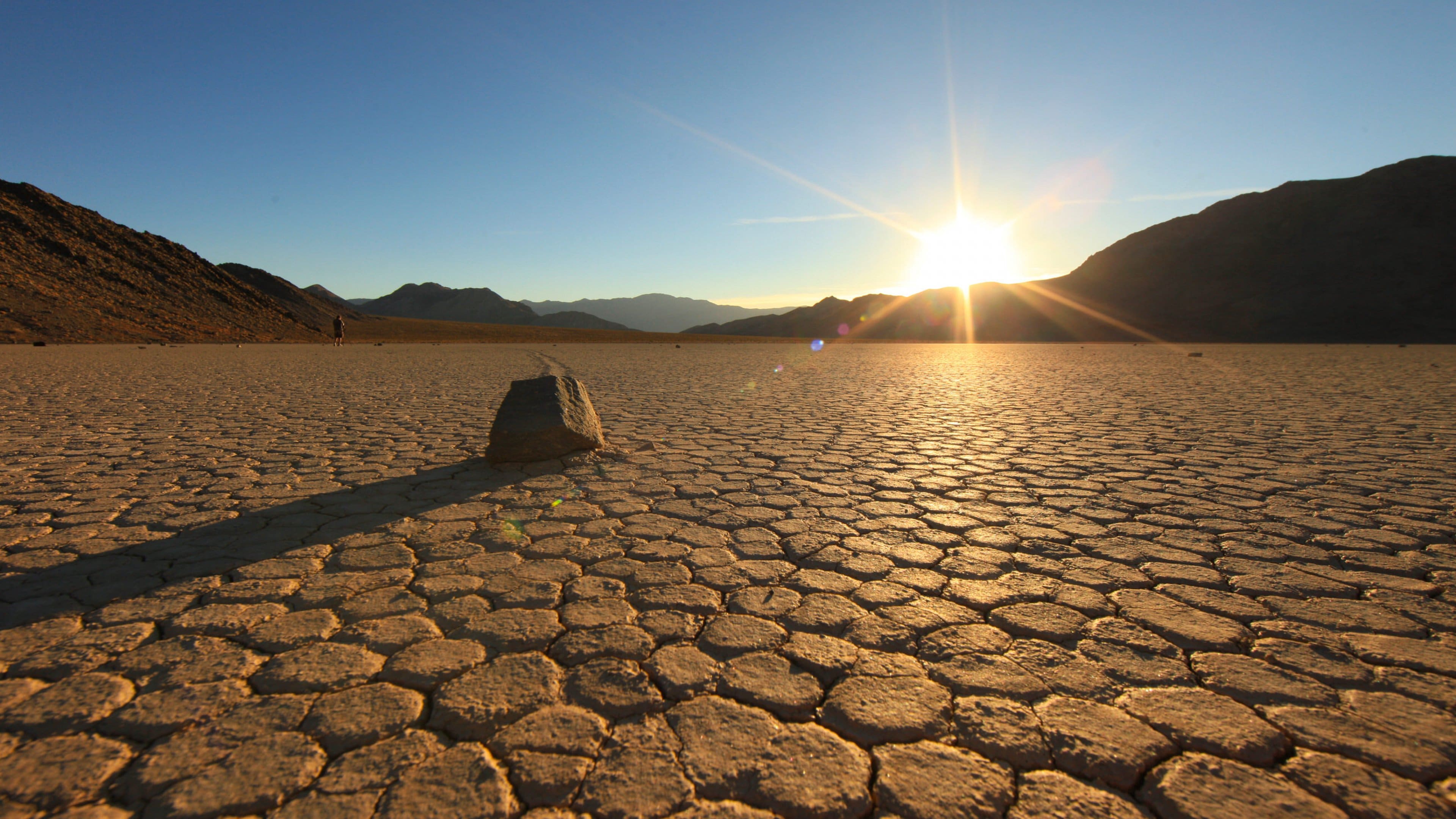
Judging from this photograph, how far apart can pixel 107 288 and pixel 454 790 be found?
42.0m

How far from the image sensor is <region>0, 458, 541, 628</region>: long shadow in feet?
7.25

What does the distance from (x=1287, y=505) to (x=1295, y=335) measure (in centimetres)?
5342

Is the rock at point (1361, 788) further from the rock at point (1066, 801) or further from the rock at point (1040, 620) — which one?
the rock at point (1040, 620)

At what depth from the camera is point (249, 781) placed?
4.32 ft

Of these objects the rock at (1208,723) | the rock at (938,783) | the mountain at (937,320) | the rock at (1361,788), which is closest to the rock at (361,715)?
the rock at (938,783)

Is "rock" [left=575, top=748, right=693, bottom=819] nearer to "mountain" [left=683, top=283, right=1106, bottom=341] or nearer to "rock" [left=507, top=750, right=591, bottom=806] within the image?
"rock" [left=507, top=750, right=591, bottom=806]

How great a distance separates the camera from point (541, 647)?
188 cm

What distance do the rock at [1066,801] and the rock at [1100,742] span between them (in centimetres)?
4

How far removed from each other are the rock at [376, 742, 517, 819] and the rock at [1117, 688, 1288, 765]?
152 cm

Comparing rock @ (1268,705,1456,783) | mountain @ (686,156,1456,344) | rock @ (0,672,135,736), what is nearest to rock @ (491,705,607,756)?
rock @ (0,672,135,736)

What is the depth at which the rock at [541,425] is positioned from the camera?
428 cm

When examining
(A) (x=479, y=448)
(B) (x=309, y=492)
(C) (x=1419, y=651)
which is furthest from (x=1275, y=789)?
(A) (x=479, y=448)

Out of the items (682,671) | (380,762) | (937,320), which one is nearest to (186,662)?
(380,762)

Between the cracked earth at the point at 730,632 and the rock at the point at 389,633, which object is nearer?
the cracked earth at the point at 730,632
